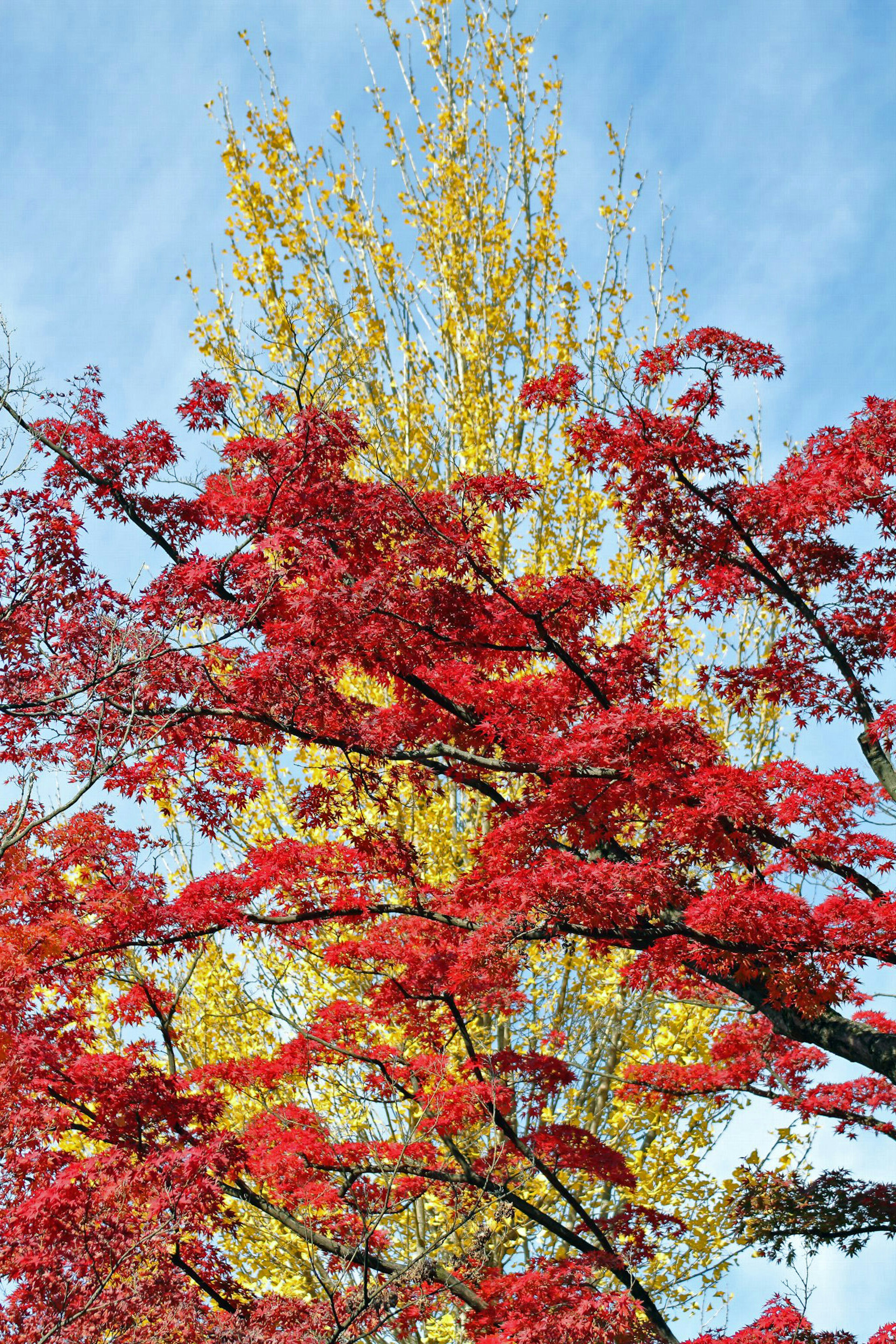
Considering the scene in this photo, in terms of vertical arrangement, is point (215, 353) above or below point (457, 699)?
above

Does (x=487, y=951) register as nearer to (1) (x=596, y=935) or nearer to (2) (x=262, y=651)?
(1) (x=596, y=935)

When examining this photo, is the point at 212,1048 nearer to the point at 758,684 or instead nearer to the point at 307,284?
the point at 758,684

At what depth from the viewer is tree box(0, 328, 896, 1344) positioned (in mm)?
5371

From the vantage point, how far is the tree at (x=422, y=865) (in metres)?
5.37

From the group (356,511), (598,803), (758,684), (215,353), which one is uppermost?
(215,353)

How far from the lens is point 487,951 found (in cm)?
545

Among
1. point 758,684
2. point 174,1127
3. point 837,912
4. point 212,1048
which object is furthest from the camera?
point 212,1048

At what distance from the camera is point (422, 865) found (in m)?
7.88

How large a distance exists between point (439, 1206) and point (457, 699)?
4.13 m

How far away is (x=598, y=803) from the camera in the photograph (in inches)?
225

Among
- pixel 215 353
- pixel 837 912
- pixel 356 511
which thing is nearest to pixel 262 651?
pixel 356 511

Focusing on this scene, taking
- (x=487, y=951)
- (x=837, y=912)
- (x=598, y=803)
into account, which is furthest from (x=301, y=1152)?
(x=837, y=912)

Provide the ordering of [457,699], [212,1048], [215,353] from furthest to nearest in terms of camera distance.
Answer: [215,353] → [212,1048] → [457,699]

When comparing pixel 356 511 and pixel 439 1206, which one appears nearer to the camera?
pixel 356 511
